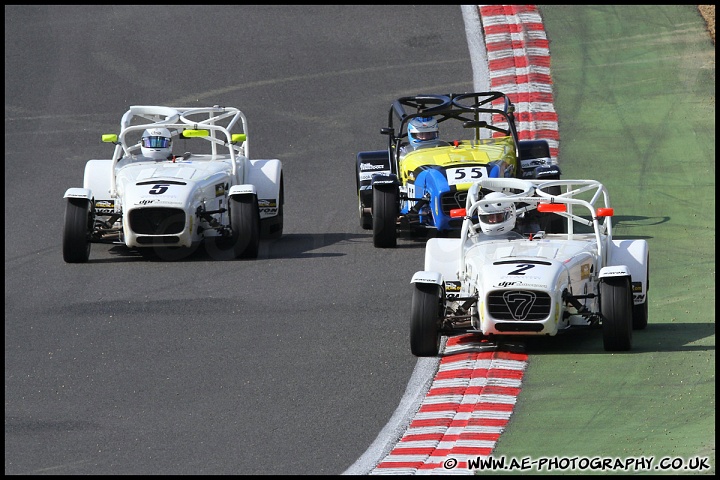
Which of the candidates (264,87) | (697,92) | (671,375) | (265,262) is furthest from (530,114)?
(671,375)

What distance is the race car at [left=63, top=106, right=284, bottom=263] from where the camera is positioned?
19.3 m

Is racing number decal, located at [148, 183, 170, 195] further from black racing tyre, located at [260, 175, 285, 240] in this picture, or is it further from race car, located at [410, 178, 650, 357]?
race car, located at [410, 178, 650, 357]

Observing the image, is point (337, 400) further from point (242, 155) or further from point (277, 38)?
point (277, 38)

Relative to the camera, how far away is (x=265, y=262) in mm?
19641

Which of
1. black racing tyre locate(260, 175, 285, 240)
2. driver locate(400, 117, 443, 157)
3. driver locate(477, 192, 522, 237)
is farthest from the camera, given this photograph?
driver locate(400, 117, 443, 157)

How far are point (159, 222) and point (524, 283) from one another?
21.0 feet

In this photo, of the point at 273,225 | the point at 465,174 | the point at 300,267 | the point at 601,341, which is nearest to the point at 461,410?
the point at 601,341

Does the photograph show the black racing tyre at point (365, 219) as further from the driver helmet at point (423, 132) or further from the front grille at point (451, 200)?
the front grille at point (451, 200)

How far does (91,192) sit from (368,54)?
1072 cm

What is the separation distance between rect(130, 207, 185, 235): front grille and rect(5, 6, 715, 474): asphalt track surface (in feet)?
1.54

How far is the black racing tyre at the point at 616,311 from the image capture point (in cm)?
1454

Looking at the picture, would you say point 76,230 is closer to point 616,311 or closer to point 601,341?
point 601,341

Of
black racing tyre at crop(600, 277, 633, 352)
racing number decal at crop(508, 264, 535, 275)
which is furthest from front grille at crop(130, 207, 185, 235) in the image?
black racing tyre at crop(600, 277, 633, 352)

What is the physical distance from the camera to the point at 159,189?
19453 millimetres
